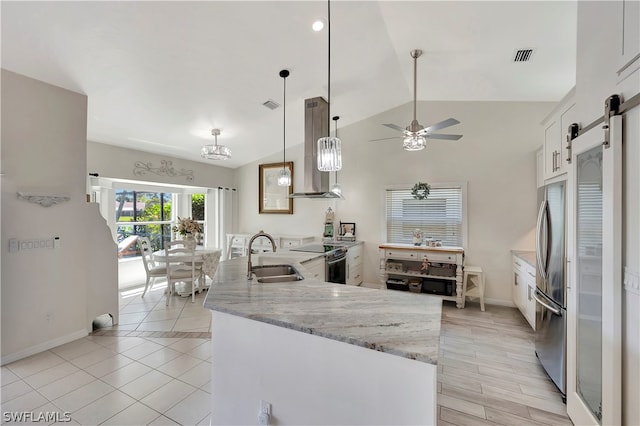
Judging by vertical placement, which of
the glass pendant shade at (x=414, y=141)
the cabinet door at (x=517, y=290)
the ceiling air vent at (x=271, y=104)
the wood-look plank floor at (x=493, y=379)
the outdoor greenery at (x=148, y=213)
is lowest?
the wood-look plank floor at (x=493, y=379)

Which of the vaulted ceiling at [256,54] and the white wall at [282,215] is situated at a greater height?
the vaulted ceiling at [256,54]

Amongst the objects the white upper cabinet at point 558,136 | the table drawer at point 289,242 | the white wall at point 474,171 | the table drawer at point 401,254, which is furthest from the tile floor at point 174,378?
the table drawer at point 289,242

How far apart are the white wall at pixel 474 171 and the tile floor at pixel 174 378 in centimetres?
126

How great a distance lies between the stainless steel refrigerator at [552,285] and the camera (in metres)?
2.04

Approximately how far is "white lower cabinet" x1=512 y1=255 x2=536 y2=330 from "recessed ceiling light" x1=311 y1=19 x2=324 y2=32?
333 cm

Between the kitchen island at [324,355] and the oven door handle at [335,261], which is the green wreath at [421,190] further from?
the kitchen island at [324,355]

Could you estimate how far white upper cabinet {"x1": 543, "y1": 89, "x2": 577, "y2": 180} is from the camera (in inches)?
80.0

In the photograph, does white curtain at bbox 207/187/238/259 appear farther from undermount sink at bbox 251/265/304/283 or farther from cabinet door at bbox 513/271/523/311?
cabinet door at bbox 513/271/523/311

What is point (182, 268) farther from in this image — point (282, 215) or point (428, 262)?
point (428, 262)

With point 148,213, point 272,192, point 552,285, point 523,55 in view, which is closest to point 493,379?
point 552,285

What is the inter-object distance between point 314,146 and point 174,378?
112 inches

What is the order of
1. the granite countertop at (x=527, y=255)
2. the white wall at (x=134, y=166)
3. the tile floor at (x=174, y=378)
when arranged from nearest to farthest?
the tile floor at (x=174, y=378) < the granite countertop at (x=527, y=255) < the white wall at (x=134, y=166)

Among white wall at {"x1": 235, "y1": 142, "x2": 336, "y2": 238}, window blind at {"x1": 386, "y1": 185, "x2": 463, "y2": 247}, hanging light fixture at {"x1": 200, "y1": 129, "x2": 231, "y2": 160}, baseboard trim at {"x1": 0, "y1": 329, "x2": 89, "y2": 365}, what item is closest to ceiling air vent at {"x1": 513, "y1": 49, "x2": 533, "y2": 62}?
window blind at {"x1": 386, "y1": 185, "x2": 463, "y2": 247}

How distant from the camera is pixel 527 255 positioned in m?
3.55
